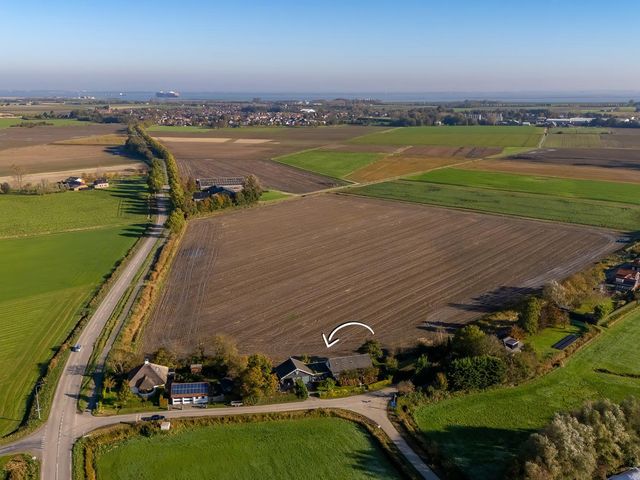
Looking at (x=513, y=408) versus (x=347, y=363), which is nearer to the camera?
(x=513, y=408)

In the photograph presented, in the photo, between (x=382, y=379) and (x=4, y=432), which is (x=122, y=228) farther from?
(x=382, y=379)

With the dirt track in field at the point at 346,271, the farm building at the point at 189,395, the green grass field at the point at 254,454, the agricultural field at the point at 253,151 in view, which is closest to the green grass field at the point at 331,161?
the agricultural field at the point at 253,151

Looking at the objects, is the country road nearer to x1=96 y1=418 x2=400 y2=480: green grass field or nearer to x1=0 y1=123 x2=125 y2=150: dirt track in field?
x1=96 y1=418 x2=400 y2=480: green grass field

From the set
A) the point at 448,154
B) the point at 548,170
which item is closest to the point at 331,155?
the point at 448,154

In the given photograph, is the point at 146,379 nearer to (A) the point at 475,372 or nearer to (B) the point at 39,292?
(B) the point at 39,292

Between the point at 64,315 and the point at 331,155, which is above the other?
the point at 331,155

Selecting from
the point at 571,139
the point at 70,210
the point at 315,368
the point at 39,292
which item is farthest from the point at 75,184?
the point at 571,139
